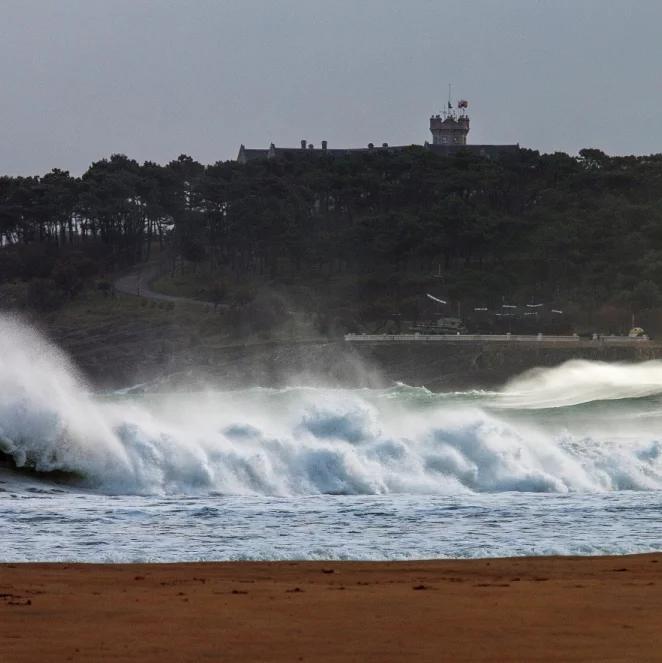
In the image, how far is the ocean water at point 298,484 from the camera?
1989cm

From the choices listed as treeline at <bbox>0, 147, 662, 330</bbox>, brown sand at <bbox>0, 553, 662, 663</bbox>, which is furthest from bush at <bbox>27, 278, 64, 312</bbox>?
brown sand at <bbox>0, 553, 662, 663</bbox>

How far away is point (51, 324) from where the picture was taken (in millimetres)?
99500

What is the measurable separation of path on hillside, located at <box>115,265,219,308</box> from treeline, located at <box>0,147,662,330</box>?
2101mm

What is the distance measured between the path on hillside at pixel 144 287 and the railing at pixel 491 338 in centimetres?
1676

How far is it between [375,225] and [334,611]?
9247 cm

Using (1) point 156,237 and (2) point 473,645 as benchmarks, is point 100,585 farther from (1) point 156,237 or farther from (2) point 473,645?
(1) point 156,237

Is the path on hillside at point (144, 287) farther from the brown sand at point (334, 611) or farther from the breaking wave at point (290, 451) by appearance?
the brown sand at point (334, 611)

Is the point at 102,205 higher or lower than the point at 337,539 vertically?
higher

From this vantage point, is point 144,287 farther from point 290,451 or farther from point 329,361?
point 290,451

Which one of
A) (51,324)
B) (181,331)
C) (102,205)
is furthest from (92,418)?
(102,205)

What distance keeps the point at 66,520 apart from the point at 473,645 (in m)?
10.5

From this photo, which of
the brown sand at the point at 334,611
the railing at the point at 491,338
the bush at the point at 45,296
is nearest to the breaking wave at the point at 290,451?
the brown sand at the point at 334,611

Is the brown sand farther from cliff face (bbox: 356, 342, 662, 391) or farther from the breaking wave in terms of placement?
cliff face (bbox: 356, 342, 662, 391)

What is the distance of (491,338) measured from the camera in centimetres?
8244
